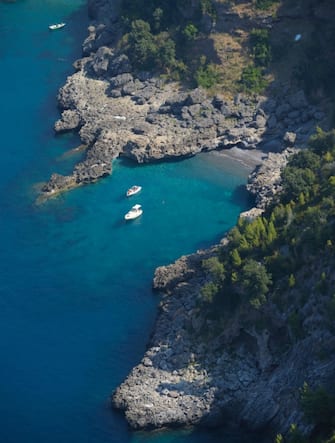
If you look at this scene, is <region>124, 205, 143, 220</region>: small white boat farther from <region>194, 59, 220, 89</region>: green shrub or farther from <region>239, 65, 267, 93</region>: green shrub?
<region>239, 65, 267, 93</region>: green shrub

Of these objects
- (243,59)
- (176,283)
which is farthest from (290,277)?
(243,59)

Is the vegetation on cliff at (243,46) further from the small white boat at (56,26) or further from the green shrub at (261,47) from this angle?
the small white boat at (56,26)

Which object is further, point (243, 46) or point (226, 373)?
point (243, 46)

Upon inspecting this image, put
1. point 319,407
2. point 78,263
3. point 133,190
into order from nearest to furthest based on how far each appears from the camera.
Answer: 1. point 319,407
2. point 78,263
3. point 133,190

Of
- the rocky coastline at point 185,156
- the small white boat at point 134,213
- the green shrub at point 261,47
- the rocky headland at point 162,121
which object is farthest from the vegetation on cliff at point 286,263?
the green shrub at point 261,47

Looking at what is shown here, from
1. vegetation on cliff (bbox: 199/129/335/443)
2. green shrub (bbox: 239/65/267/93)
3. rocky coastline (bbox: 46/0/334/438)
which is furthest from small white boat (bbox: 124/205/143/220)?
green shrub (bbox: 239/65/267/93)

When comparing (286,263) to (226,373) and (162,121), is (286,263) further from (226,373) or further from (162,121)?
(162,121)

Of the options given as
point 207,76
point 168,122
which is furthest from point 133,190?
point 207,76
